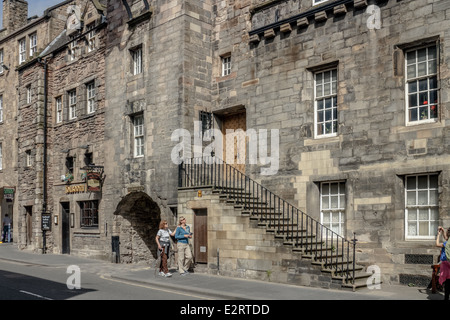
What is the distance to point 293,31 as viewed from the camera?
1680 cm

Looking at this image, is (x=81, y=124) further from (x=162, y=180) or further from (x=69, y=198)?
(x=162, y=180)

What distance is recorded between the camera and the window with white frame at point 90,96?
78.7 ft

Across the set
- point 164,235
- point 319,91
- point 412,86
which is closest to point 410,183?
point 412,86

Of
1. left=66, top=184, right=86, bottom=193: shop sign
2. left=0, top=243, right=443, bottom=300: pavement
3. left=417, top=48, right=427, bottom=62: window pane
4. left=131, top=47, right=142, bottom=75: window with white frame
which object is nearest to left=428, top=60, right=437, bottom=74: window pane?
left=417, top=48, right=427, bottom=62: window pane

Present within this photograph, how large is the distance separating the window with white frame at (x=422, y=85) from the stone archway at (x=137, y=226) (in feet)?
35.4

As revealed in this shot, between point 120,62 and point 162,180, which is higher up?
point 120,62

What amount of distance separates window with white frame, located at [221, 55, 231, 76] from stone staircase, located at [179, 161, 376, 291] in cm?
343

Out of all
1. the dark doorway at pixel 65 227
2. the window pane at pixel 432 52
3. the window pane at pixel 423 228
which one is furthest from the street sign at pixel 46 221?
the window pane at pixel 432 52

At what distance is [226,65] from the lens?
19.5 meters

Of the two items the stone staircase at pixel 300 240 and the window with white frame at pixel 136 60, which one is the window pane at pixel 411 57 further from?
the window with white frame at pixel 136 60

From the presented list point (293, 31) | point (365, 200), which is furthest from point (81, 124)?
point (365, 200)

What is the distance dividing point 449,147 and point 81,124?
1642cm

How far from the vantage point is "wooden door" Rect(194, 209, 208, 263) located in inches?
659

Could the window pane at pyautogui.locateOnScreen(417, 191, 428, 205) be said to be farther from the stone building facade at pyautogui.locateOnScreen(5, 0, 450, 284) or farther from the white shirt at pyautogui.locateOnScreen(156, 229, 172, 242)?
the white shirt at pyautogui.locateOnScreen(156, 229, 172, 242)
